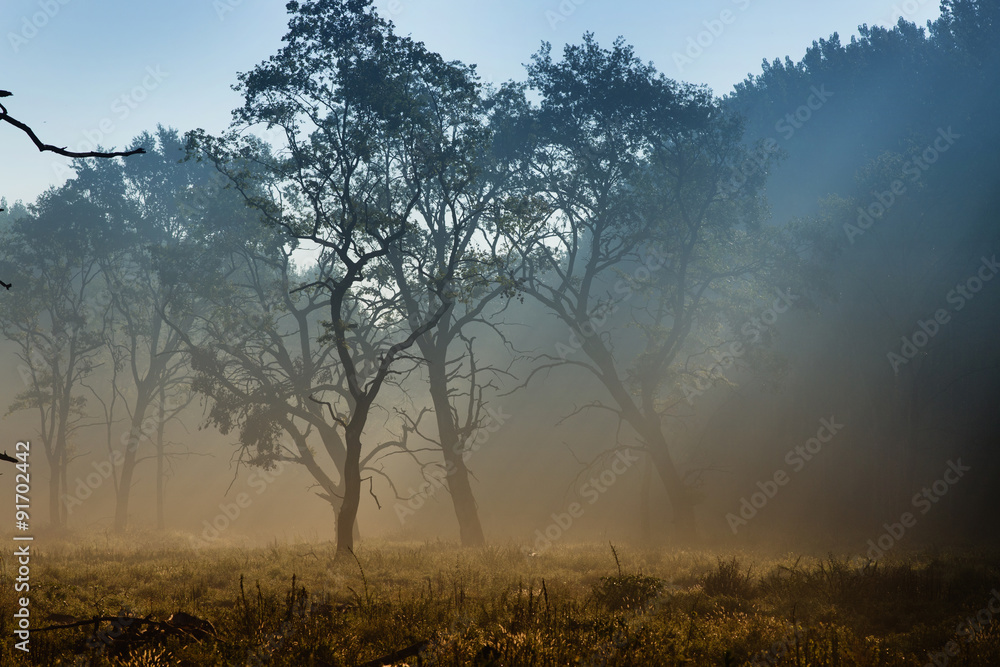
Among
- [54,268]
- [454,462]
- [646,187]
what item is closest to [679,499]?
[454,462]

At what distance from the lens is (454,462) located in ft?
65.3

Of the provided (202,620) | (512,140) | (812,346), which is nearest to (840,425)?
(812,346)

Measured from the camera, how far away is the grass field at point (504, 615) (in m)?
5.88

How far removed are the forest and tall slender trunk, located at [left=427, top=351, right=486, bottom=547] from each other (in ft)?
0.32

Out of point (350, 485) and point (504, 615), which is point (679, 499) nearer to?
point (350, 485)

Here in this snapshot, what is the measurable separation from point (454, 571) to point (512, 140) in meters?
14.0

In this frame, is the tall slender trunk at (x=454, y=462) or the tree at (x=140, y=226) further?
the tree at (x=140, y=226)

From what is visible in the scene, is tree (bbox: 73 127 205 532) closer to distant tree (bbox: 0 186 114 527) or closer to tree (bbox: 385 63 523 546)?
distant tree (bbox: 0 186 114 527)

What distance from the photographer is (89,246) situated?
28.9 meters

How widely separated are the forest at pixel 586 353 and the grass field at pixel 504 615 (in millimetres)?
69

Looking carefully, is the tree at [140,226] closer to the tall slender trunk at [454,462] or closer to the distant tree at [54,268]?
the distant tree at [54,268]

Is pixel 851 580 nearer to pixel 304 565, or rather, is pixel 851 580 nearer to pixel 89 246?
pixel 304 565

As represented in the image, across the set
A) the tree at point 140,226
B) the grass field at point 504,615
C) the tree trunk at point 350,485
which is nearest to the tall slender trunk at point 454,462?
the tree trunk at point 350,485

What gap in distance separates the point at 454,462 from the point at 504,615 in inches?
496
